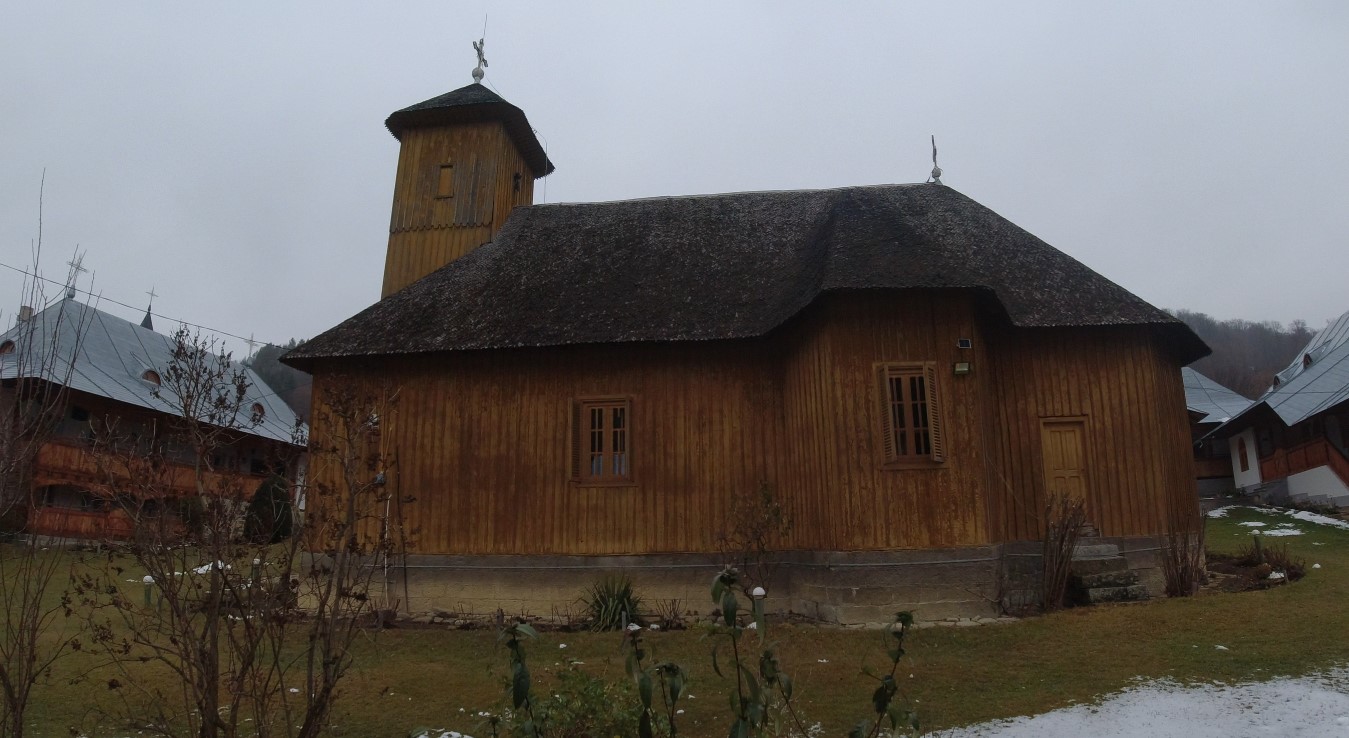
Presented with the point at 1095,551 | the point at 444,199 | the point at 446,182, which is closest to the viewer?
the point at 1095,551

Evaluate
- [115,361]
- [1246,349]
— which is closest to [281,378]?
[115,361]

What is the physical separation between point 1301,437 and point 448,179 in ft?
87.7

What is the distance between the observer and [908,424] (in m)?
12.3

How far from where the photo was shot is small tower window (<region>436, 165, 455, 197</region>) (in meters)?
18.5

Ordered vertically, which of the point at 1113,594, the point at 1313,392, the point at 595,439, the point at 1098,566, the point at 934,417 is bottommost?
A: the point at 1113,594

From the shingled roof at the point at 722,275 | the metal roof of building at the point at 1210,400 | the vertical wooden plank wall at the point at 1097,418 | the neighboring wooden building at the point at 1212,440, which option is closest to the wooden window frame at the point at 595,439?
the shingled roof at the point at 722,275

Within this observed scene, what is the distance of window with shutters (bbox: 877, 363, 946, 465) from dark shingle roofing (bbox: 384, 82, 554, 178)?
35.6 ft

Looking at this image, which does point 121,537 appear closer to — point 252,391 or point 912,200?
point 912,200

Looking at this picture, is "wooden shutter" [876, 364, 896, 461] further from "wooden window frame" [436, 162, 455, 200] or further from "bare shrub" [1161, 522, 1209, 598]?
"wooden window frame" [436, 162, 455, 200]

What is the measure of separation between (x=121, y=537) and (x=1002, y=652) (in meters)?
9.12

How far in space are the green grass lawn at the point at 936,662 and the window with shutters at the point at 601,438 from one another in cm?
275

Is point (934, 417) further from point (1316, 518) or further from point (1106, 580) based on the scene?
point (1316, 518)

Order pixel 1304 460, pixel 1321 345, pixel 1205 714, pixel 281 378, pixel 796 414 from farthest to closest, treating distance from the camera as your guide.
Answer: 1. pixel 281 378
2. pixel 1321 345
3. pixel 1304 460
4. pixel 796 414
5. pixel 1205 714

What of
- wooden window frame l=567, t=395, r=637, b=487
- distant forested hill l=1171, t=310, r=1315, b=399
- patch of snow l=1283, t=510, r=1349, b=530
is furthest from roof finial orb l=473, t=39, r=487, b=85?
distant forested hill l=1171, t=310, r=1315, b=399
